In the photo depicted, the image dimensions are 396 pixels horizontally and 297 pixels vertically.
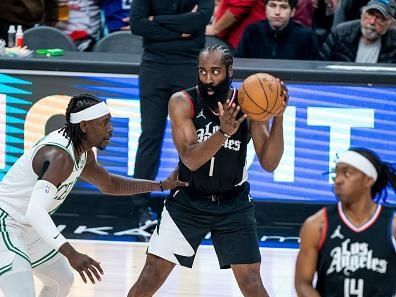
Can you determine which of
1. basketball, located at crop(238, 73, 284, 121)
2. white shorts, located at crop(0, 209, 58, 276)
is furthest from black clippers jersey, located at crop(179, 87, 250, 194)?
white shorts, located at crop(0, 209, 58, 276)

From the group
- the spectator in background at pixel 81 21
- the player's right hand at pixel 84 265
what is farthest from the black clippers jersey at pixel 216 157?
the spectator in background at pixel 81 21

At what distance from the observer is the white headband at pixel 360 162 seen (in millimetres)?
4887

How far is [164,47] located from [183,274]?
6.11 ft

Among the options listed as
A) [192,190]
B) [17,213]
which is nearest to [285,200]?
[192,190]

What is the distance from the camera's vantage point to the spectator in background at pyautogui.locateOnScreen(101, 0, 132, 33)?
1154 centimetres

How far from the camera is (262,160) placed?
648 cm

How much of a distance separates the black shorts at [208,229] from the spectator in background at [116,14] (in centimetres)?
528

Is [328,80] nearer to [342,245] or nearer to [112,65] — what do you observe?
[112,65]

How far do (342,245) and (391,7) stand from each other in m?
5.57

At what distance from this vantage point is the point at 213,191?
259 inches

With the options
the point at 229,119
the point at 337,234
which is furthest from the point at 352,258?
the point at 229,119

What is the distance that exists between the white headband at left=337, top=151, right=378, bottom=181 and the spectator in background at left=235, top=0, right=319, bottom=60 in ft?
17.7

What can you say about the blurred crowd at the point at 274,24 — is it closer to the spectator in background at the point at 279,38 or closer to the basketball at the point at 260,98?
the spectator in background at the point at 279,38

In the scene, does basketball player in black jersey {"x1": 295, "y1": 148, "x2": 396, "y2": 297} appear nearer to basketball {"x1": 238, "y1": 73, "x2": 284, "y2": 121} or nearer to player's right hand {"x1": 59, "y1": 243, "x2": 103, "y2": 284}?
player's right hand {"x1": 59, "y1": 243, "x2": 103, "y2": 284}
